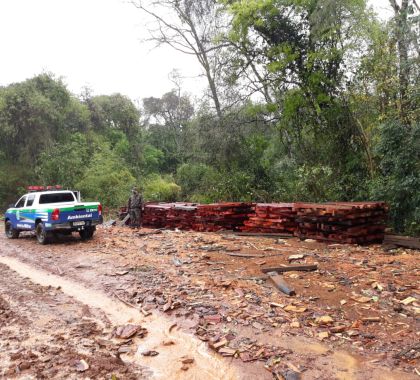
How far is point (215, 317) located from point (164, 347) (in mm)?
985

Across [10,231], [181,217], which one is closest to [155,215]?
[181,217]

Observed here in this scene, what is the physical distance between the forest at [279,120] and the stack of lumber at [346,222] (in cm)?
112

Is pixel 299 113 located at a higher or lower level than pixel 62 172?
higher

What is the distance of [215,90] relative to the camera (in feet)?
73.7

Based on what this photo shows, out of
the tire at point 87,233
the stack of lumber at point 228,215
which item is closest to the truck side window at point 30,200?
the tire at point 87,233

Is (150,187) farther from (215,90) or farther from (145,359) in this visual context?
(145,359)

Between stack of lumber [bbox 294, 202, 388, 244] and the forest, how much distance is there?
43.9 inches

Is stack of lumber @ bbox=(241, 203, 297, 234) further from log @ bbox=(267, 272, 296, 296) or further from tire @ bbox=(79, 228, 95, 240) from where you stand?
tire @ bbox=(79, 228, 95, 240)

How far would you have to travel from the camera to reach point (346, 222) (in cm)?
1052

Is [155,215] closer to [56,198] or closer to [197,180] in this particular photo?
[56,198]

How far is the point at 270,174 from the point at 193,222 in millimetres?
6129

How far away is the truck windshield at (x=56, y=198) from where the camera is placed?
1359cm

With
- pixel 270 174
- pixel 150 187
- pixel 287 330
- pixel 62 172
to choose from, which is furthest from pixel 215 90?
pixel 287 330

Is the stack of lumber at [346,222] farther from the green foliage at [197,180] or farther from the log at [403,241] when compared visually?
the green foliage at [197,180]
